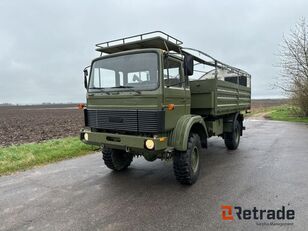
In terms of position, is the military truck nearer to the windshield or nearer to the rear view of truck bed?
the windshield

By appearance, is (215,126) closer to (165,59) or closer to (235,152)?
(235,152)

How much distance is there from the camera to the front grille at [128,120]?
4.09 metres

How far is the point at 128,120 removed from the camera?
173 inches

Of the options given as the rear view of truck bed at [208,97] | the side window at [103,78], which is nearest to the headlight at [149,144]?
the side window at [103,78]

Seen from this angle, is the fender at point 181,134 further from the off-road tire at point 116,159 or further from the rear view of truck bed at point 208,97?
the off-road tire at point 116,159

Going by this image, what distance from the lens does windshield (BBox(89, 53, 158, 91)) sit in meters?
4.26

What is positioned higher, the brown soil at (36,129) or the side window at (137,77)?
the side window at (137,77)

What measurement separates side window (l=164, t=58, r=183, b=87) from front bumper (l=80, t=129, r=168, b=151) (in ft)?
3.52

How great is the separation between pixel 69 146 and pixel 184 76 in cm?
537

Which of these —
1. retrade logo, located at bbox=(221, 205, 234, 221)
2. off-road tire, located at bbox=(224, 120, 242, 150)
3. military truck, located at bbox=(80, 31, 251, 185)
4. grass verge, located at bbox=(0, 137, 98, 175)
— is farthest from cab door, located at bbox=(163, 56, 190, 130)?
grass verge, located at bbox=(0, 137, 98, 175)

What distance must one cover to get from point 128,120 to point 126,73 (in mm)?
946

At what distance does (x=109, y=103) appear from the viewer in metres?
4.62

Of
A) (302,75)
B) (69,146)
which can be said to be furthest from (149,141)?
(302,75)

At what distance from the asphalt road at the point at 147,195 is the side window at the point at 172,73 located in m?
2.02
